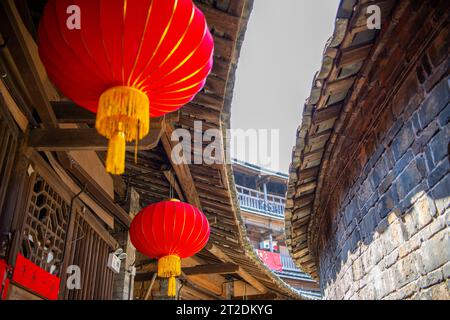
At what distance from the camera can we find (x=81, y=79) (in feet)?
8.36

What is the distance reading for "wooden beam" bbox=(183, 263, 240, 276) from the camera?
877 centimetres

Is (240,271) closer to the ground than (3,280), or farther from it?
farther from it

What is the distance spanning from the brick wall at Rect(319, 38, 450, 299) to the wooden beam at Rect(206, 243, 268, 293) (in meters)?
4.21

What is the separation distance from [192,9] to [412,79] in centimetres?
170

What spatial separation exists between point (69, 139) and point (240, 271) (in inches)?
238

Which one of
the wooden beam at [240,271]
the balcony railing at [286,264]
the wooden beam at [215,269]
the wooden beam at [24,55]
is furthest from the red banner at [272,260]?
the wooden beam at [24,55]

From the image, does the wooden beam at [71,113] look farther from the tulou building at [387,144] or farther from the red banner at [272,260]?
the red banner at [272,260]

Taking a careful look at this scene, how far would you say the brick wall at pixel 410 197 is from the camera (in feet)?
8.96

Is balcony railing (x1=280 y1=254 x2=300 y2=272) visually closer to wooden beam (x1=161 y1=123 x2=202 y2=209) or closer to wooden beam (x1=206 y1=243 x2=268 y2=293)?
wooden beam (x1=206 y1=243 x2=268 y2=293)

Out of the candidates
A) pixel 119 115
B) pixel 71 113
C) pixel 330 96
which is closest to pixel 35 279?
pixel 71 113

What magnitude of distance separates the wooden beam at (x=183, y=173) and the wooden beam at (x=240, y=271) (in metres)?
1.69

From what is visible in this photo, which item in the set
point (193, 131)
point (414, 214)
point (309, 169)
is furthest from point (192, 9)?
point (309, 169)

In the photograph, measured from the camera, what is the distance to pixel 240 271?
905cm

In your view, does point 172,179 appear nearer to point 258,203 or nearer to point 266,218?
point 258,203
